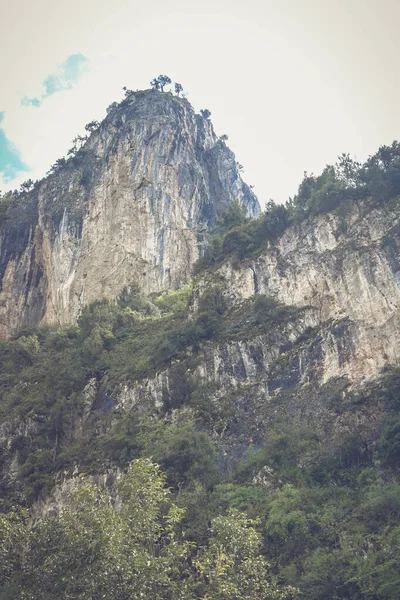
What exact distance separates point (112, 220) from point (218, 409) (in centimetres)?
3729

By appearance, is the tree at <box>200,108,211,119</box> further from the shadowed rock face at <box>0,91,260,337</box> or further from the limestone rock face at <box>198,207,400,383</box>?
the limestone rock face at <box>198,207,400,383</box>

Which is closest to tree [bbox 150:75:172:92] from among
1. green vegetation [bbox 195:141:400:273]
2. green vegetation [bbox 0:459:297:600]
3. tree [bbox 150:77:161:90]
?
tree [bbox 150:77:161:90]

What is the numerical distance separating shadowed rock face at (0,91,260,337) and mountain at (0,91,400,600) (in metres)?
0.43

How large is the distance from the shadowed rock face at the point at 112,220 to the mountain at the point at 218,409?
433 millimetres

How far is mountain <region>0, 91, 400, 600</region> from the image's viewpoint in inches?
707

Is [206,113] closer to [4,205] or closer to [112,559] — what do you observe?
[4,205]

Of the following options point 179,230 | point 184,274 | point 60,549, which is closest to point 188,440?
point 60,549

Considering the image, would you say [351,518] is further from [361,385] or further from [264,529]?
[361,385]

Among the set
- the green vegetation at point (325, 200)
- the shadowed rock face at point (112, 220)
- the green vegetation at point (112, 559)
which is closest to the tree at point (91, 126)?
the shadowed rock face at point (112, 220)

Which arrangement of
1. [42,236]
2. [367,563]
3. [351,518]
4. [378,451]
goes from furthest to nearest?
1. [42,236]
2. [378,451]
3. [351,518]
4. [367,563]

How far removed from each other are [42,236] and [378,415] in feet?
169

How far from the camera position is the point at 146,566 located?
16.4m

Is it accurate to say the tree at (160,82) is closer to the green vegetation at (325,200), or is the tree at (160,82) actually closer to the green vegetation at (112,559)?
the green vegetation at (325,200)

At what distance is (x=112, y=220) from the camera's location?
67062 mm
